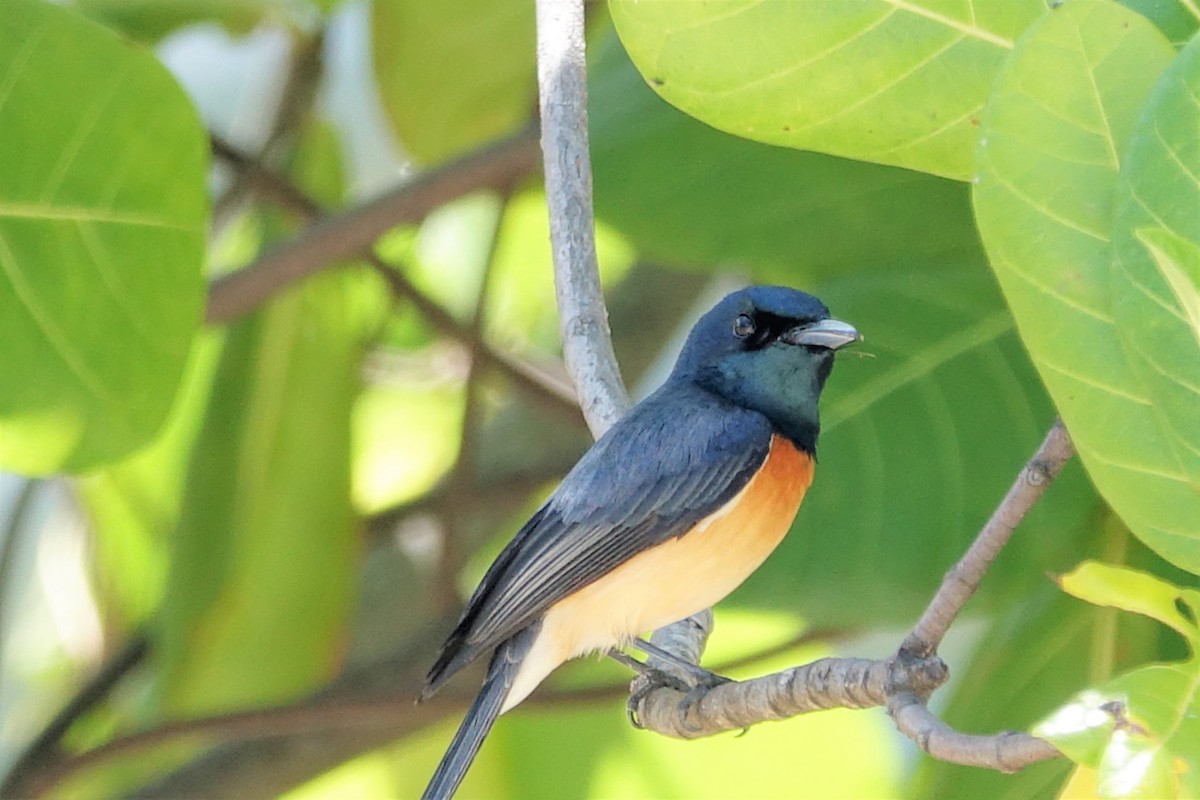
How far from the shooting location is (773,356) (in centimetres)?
309

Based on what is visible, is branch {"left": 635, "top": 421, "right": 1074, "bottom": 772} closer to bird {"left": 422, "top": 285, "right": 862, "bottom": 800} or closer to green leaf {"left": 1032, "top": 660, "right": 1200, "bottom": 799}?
green leaf {"left": 1032, "top": 660, "right": 1200, "bottom": 799}

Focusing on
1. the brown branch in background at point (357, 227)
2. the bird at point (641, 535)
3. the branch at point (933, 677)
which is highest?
the brown branch in background at point (357, 227)

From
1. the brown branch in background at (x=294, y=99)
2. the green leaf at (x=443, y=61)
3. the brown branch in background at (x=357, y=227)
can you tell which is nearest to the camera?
the brown branch in background at (x=357, y=227)

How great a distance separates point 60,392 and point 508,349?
1.92 meters

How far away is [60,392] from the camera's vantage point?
2676 millimetres

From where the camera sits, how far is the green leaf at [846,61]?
186cm

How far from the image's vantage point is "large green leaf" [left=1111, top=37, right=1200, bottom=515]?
Answer: 5.02 feet

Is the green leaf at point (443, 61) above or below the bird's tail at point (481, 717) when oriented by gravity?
above

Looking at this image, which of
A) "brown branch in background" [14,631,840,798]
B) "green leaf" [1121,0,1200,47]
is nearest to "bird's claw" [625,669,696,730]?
"brown branch in background" [14,631,840,798]

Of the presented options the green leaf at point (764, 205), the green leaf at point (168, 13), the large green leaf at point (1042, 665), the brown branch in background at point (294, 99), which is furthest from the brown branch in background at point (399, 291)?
the large green leaf at point (1042, 665)

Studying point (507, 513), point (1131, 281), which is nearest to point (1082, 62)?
point (1131, 281)

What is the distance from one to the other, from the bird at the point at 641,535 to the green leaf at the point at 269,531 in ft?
Result: 2.76

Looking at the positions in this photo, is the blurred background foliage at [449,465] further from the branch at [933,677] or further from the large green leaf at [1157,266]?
the branch at [933,677]

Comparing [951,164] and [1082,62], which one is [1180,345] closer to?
[1082,62]
